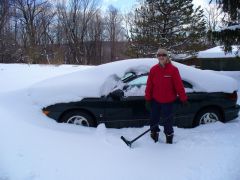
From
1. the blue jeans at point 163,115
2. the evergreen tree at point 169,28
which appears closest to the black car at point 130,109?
the blue jeans at point 163,115

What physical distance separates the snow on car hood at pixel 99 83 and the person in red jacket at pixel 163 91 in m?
1.02

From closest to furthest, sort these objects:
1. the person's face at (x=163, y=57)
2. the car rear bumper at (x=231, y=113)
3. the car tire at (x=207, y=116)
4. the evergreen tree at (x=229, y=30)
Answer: the person's face at (x=163, y=57) < the car tire at (x=207, y=116) < the car rear bumper at (x=231, y=113) < the evergreen tree at (x=229, y=30)

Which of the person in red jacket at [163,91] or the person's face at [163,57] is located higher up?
the person's face at [163,57]

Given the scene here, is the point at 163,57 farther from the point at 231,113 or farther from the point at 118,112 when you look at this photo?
the point at 231,113

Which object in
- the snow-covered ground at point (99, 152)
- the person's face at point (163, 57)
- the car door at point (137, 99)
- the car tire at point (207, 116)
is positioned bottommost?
the snow-covered ground at point (99, 152)

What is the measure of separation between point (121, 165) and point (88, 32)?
59.1m

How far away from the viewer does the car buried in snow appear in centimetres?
648

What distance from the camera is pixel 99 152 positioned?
5332 millimetres

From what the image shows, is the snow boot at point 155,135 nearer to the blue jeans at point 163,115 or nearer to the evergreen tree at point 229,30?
the blue jeans at point 163,115

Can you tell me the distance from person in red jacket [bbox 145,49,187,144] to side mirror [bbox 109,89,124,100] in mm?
658

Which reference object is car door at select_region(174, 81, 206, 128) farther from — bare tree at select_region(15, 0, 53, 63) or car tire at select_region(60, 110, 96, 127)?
bare tree at select_region(15, 0, 53, 63)

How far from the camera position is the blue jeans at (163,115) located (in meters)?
5.91

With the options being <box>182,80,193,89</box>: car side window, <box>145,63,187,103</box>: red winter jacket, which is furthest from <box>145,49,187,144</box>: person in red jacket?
<box>182,80,193,89</box>: car side window

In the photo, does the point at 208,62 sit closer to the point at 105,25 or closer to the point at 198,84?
the point at 198,84
